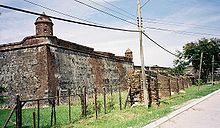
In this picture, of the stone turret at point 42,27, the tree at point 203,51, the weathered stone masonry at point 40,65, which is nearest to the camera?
the weathered stone masonry at point 40,65

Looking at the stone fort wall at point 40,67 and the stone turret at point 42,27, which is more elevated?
the stone turret at point 42,27

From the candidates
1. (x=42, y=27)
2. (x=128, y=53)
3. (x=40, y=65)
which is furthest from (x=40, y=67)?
(x=128, y=53)

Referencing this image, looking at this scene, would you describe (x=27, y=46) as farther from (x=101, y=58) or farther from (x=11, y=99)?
(x=101, y=58)

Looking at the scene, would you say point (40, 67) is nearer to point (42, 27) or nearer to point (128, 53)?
point (42, 27)

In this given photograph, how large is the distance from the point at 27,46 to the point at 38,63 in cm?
163

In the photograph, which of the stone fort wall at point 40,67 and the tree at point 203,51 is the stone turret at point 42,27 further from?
the tree at point 203,51

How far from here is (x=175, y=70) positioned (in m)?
46.6

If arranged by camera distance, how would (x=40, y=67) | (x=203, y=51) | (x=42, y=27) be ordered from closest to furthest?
1. (x=40, y=67)
2. (x=42, y=27)
3. (x=203, y=51)

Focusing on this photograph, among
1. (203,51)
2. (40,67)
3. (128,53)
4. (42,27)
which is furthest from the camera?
(203,51)

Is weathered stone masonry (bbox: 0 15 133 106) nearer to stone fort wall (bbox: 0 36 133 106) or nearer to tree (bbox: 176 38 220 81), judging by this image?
stone fort wall (bbox: 0 36 133 106)

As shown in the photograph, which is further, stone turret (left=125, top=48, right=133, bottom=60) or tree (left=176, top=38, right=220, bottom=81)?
tree (left=176, top=38, right=220, bottom=81)

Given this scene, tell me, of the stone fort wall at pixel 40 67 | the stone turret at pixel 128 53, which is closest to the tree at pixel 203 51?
the stone turret at pixel 128 53

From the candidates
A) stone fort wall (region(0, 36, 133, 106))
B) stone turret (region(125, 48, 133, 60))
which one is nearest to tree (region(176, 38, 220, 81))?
stone turret (region(125, 48, 133, 60))

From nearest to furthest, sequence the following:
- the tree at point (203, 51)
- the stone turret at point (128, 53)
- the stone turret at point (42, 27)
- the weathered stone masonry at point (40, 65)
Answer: the weathered stone masonry at point (40, 65) < the stone turret at point (42, 27) < the stone turret at point (128, 53) < the tree at point (203, 51)
